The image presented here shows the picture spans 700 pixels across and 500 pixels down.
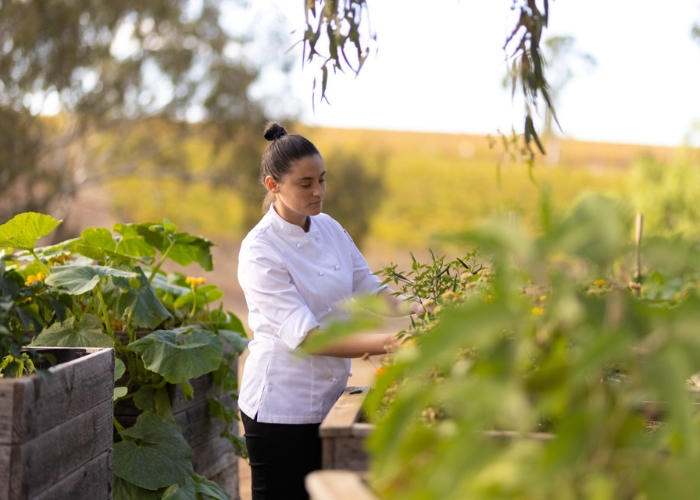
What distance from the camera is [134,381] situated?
8.41 ft

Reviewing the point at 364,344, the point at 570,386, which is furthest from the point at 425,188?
the point at 570,386

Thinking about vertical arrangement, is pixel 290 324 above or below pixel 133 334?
above

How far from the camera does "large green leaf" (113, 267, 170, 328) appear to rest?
2486 millimetres

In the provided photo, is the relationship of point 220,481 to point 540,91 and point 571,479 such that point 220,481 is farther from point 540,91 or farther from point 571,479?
point 571,479

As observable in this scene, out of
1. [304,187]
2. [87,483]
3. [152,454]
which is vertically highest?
[304,187]

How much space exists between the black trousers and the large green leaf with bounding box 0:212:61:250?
3.12 ft

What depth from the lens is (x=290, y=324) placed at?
189 centimetres

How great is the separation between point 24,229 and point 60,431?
0.86m

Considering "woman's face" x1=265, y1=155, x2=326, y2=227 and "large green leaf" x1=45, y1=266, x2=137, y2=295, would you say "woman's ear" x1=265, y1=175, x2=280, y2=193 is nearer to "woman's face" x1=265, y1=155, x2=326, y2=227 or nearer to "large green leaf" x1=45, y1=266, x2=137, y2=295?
"woman's face" x1=265, y1=155, x2=326, y2=227

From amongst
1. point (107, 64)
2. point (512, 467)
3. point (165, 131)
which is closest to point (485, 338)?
point (512, 467)

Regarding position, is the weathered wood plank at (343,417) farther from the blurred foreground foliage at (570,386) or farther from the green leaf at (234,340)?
the green leaf at (234,340)

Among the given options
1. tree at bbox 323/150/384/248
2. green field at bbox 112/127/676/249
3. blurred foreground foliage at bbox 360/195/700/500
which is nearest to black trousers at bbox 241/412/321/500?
blurred foreground foliage at bbox 360/195/700/500

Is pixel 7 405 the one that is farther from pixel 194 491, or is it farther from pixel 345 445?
pixel 194 491

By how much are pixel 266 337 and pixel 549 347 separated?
124cm
